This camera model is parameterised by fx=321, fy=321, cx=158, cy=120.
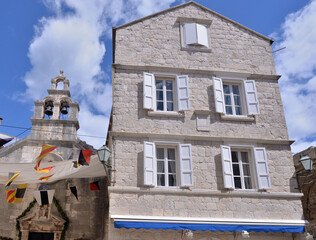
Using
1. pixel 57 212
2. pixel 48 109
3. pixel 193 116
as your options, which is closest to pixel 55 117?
pixel 48 109

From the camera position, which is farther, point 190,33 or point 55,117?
point 55,117

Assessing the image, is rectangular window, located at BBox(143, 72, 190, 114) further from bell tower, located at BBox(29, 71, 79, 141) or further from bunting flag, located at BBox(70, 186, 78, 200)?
bell tower, located at BBox(29, 71, 79, 141)

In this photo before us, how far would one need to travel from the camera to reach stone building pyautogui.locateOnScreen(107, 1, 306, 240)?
8383 millimetres

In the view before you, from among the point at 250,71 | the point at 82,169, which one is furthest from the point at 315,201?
the point at 82,169

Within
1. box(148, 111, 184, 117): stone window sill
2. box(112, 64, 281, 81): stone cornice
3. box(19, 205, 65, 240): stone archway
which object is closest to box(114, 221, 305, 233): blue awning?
box(148, 111, 184, 117): stone window sill

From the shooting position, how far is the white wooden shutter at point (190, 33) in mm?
10844

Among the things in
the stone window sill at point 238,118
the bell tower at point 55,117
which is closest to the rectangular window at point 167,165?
the stone window sill at point 238,118

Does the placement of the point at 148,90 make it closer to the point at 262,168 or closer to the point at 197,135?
the point at 197,135

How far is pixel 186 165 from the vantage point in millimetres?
8891

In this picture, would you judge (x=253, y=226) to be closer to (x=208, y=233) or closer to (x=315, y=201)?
(x=208, y=233)

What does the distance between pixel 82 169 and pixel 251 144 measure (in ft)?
17.8

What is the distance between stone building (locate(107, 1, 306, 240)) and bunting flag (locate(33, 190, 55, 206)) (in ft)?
10.8

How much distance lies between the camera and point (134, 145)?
905 centimetres

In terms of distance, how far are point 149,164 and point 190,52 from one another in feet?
14.0
